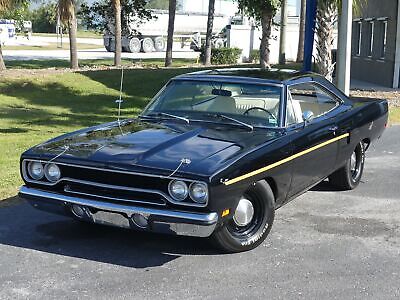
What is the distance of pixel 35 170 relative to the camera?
4.94 metres

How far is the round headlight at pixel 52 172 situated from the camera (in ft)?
15.7

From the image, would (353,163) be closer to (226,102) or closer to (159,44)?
(226,102)

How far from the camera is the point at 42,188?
4918 millimetres

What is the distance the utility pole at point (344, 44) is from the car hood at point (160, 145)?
699cm

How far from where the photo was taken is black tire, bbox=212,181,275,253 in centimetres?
471

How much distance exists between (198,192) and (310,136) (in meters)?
1.67

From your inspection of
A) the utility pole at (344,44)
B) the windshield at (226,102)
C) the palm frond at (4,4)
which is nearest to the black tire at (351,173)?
the windshield at (226,102)

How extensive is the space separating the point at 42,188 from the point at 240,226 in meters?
1.63

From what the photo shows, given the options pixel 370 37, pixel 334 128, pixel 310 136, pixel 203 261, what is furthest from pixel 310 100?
pixel 370 37

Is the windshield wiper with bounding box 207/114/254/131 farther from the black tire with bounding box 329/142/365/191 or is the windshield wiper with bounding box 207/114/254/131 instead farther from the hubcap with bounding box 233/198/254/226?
the black tire with bounding box 329/142/365/191

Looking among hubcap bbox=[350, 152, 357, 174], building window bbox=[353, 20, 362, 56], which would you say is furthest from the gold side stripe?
building window bbox=[353, 20, 362, 56]

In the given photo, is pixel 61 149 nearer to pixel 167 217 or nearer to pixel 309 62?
pixel 167 217

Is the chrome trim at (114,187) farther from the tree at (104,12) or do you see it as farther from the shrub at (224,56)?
the shrub at (224,56)

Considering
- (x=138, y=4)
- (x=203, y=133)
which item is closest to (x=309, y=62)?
(x=203, y=133)
